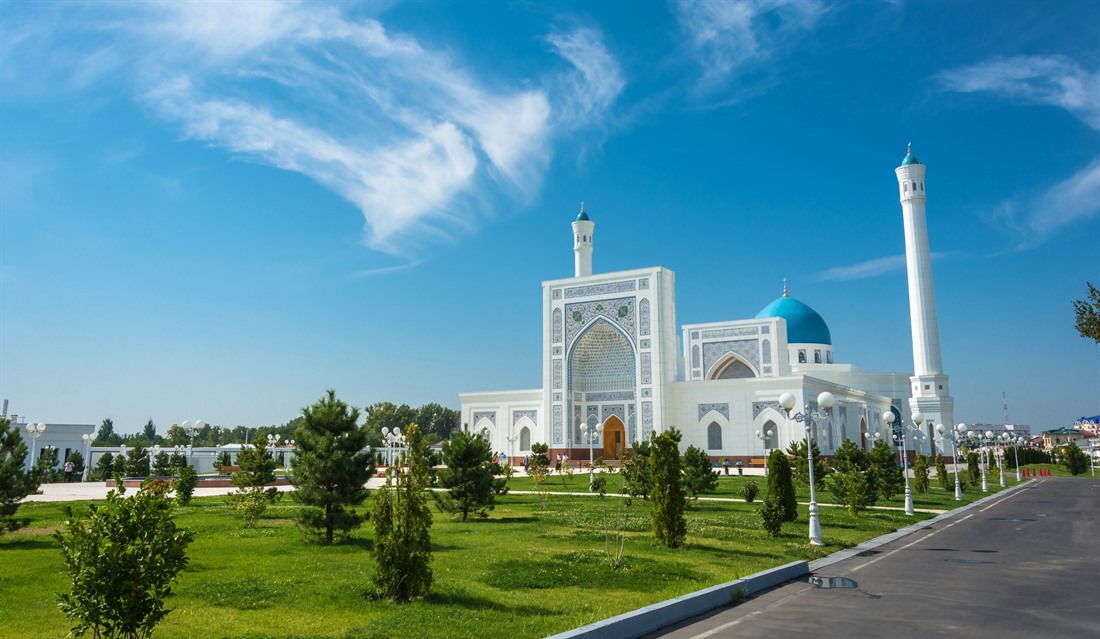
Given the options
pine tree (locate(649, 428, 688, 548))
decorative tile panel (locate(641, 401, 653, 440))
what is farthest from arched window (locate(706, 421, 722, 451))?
pine tree (locate(649, 428, 688, 548))

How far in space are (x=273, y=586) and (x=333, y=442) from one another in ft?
13.8

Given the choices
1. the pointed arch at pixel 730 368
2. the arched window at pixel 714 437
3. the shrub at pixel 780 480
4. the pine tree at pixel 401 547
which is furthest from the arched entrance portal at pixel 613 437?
the pine tree at pixel 401 547

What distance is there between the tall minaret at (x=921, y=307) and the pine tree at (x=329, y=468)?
48255 millimetres

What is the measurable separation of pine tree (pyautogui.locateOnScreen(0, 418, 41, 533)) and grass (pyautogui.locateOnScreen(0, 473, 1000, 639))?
1.62ft

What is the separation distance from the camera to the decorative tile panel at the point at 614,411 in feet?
145

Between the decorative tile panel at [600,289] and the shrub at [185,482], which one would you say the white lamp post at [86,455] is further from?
the decorative tile panel at [600,289]

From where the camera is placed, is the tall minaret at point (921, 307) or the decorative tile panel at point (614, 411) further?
the tall minaret at point (921, 307)

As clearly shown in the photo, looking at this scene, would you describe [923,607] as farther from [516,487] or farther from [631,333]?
[631,333]

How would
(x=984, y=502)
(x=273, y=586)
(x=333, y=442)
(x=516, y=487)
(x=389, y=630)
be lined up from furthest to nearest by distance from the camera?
(x=516, y=487) < (x=984, y=502) < (x=333, y=442) < (x=273, y=586) < (x=389, y=630)

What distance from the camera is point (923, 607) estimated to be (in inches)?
302

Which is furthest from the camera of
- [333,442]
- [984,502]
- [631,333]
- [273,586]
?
[631,333]

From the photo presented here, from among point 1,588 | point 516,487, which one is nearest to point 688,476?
point 516,487

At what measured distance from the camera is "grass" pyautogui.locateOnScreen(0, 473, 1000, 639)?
6691 mm

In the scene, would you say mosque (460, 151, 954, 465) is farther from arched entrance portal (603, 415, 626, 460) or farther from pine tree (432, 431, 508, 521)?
pine tree (432, 431, 508, 521)
